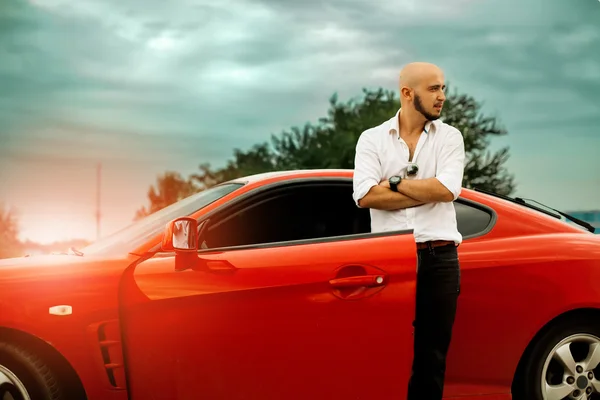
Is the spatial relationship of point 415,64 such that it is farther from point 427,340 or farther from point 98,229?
point 98,229

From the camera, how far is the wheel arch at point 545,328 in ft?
14.3

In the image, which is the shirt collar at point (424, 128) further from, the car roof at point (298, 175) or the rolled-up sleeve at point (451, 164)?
the car roof at point (298, 175)

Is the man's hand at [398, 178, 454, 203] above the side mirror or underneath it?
above

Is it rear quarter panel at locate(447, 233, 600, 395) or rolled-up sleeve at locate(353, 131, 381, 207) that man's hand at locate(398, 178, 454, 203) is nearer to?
rolled-up sleeve at locate(353, 131, 381, 207)

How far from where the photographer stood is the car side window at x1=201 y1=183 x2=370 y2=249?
4.82 metres

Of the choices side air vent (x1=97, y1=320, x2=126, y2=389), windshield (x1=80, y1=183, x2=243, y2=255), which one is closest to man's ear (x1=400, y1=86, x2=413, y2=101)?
windshield (x1=80, y1=183, x2=243, y2=255)

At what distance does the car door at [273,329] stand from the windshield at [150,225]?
0.38m

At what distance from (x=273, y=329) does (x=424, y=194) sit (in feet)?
3.10

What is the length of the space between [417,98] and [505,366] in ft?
4.84

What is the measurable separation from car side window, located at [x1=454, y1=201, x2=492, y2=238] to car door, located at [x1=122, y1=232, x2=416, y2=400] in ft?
2.39

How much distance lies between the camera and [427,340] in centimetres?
394

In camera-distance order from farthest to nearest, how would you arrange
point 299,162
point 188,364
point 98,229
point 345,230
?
point 98,229
point 299,162
point 345,230
point 188,364

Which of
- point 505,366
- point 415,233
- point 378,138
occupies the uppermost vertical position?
point 378,138

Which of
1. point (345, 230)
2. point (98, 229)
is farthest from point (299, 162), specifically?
point (98, 229)
